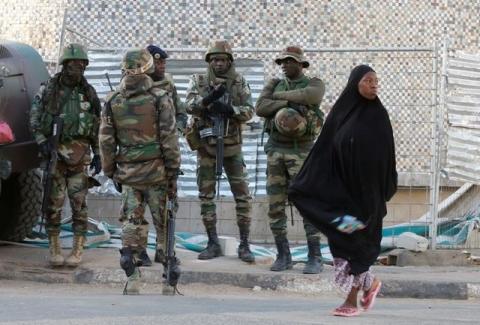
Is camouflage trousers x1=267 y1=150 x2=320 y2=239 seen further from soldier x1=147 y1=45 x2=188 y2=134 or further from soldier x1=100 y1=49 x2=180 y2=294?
soldier x1=100 y1=49 x2=180 y2=294

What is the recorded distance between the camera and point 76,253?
11078 mm

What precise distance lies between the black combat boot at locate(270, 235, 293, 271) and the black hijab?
8.12ft

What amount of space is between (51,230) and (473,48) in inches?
271

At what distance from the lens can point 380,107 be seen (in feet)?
27.6

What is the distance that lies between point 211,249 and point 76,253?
1.23 metres

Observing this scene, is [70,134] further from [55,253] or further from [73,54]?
[55,253]

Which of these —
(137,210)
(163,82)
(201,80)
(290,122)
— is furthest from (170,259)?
(201,80)

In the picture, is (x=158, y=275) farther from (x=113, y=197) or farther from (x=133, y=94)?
(x=113, y=197)

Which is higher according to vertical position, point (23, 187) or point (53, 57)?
point (53, 57)

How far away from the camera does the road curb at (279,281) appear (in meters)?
10.4

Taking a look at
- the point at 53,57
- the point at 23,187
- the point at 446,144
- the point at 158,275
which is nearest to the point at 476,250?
the point at 446,144

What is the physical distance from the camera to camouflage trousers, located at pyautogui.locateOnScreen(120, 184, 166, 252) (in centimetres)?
947

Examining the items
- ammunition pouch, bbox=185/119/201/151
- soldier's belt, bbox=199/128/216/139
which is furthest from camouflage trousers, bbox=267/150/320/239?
ammunition pouch, bbox=185/119/201/151

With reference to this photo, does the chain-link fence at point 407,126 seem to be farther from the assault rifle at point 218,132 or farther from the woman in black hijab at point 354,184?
the woman in black hijab at point 354,184
